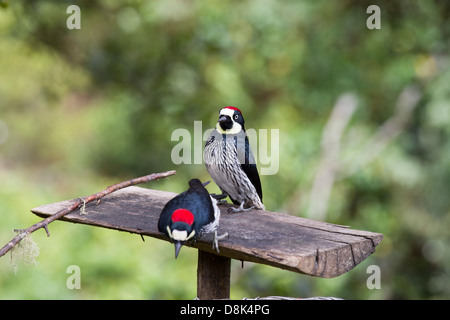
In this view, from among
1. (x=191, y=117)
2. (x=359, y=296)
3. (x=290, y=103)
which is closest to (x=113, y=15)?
(x=191, y=117)

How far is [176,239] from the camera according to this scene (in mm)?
2021

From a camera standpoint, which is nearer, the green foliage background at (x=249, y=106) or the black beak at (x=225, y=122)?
the black beak at (x=225, y=122)

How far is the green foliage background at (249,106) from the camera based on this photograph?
5.37 m

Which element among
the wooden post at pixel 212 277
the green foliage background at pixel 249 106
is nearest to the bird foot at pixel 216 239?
the wooden post at pixel 212 277

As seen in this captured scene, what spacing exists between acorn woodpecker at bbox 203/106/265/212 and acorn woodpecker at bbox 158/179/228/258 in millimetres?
463

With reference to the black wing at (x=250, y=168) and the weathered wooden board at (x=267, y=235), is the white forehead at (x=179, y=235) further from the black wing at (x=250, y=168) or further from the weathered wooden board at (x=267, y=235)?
the black wing at (x=250, y=168)

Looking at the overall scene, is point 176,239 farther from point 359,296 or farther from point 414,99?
point 414,99

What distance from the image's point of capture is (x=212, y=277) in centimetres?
256

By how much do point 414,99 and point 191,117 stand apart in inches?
104

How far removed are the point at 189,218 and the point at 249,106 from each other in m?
4.84

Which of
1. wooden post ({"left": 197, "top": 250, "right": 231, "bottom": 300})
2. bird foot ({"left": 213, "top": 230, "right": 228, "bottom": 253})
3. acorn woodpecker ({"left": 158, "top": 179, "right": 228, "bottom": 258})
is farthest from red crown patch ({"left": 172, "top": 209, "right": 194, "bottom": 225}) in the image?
wooden post ({"left": 197, "top": 250, "right": 231, "bottom": 300})

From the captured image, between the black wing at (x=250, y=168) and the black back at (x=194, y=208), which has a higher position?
the black wing at (x=250, y=168)

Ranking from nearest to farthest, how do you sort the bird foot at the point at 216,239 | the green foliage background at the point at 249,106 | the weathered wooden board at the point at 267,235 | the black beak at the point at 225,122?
the weathered wooden board at the point at 267,235, the bird foot at the point at 216,239, the black beak at the point at 225,122, the green foliage background at the point at 249,106

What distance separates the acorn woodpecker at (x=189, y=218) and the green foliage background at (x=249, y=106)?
2.98 metres
